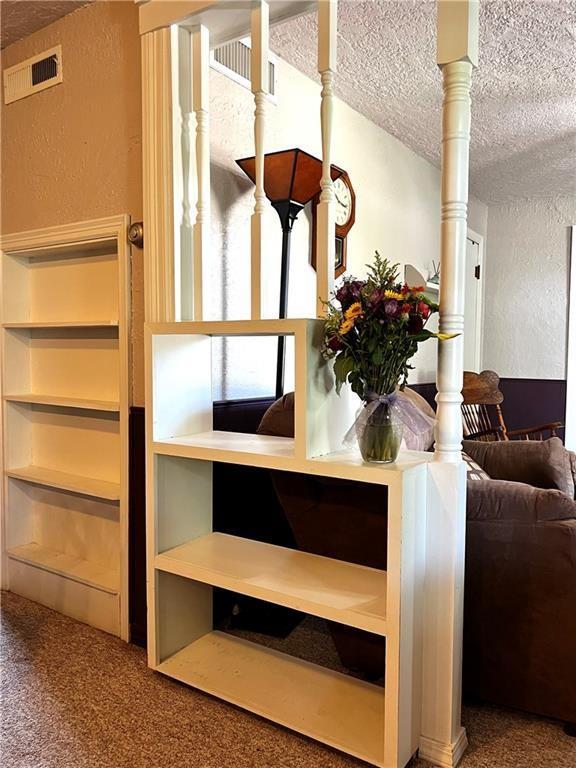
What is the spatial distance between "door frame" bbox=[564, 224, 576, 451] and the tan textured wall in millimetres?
4319

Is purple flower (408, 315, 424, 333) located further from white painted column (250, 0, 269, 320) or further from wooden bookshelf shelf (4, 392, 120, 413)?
wooden bookshelf shelf (4, 392, 120, 413)

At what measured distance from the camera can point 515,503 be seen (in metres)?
1.68

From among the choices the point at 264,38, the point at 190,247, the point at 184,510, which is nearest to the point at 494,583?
the point at 184,510

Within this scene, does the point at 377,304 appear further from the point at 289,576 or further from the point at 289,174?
the point at 289,174

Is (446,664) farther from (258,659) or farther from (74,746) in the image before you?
(74,746)

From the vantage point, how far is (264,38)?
1795mm

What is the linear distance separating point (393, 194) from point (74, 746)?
3369mm

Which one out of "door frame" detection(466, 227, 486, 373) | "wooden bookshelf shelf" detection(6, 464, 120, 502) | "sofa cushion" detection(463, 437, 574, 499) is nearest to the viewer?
"wooden bookshelf shelf" detection(6, 464, 120, 502)

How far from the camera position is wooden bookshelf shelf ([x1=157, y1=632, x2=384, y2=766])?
163cm

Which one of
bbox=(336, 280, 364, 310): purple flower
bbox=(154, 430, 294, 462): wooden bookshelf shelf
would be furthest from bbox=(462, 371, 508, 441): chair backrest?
bbox=(336, 280, 364, 310): purple flower

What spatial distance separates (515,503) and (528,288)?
4.31 meters

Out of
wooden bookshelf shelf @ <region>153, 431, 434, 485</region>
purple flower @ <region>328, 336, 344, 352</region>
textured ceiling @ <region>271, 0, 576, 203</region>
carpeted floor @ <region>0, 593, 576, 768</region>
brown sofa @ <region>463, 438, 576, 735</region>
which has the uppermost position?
textured ceiling @ <region>271, 0, 576, 203</region>

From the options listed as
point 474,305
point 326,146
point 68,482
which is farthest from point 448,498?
point 474,305

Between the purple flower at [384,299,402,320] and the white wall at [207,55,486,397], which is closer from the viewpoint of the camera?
the purple flower at [384,299,402,320]
